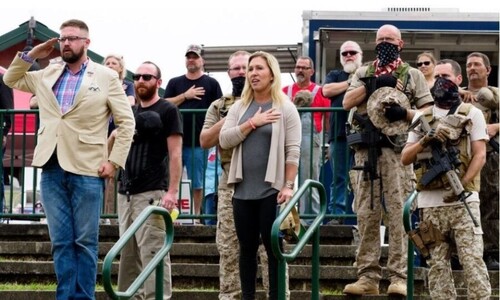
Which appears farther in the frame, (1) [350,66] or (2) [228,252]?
(1) [350,66]

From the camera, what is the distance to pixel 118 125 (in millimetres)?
10758

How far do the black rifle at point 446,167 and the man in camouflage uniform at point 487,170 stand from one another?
6.11 ft

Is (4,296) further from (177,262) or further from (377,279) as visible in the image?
(377,279)

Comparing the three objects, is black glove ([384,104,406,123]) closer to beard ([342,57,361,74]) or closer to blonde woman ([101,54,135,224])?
beard ([342,57,361,74])

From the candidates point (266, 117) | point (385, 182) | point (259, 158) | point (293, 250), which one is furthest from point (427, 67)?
point (293, 250)

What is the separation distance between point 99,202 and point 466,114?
287cm

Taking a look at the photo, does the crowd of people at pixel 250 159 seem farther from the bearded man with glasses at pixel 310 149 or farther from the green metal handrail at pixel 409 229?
the bearded man with glasses at pixel 310 149

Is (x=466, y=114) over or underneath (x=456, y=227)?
over

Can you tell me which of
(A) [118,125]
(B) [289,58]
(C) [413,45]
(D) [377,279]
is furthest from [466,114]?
(B) [289,58]

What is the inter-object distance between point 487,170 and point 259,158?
3.16 meters

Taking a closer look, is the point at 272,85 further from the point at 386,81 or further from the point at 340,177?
the point at 340,177

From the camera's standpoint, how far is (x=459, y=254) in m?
10.7

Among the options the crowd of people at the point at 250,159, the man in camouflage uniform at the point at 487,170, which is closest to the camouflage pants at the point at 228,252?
the crowd of people at the point at 250,159

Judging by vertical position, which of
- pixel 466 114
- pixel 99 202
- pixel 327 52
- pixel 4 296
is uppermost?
pixel 327 52
